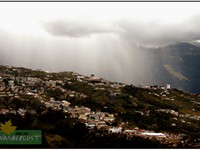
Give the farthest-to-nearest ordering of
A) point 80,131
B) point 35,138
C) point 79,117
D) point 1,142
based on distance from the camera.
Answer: point 79,117
point 80,131
point 35,138
point 1,142

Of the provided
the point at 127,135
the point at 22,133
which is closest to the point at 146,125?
the point at 127,135

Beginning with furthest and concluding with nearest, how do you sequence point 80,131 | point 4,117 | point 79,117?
point 79,117
point 4,117
point 80,131

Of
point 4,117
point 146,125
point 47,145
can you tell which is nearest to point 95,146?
point 47,145

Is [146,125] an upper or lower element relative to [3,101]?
lower

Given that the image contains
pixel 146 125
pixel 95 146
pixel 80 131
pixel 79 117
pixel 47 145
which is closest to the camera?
pixel 47 145

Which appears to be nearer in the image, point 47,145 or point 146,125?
point 47,145

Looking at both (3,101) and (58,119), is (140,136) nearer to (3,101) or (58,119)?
(58,119)

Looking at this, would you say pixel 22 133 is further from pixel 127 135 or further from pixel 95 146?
pixel 127 135

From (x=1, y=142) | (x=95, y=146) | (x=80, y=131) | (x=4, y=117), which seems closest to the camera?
(x=1, y=142)

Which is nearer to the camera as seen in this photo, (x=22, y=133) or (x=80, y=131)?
(x=22, y=133)
